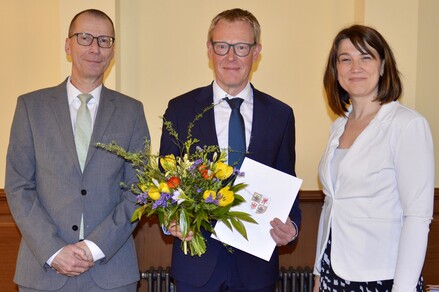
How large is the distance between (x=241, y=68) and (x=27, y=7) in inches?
83.1

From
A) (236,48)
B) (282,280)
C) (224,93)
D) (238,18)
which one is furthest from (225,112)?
(282,280)

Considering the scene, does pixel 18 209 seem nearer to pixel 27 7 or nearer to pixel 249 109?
pixel 249 109

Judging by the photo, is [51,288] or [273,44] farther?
[273,44]

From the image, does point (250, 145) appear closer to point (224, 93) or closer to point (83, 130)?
point (224, 93)

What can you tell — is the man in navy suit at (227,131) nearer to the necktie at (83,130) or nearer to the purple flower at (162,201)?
the necktie at (83,130)

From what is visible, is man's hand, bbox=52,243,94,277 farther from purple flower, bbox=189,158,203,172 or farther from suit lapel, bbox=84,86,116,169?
purple flower, bbox=189,158,203,172

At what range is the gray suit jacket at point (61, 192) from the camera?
2570 millimetres

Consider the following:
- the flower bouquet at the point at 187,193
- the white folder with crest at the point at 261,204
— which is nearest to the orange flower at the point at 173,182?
the flower bouquet at the point at 187,193

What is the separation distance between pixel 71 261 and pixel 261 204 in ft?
3.15

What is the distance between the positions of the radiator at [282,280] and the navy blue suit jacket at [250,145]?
1.30 metres

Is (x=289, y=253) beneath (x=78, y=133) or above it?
beneath

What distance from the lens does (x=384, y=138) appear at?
7.41 ft

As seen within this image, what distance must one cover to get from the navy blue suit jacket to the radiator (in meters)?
1.30

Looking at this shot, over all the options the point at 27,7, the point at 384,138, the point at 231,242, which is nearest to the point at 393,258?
the point at 384,138
